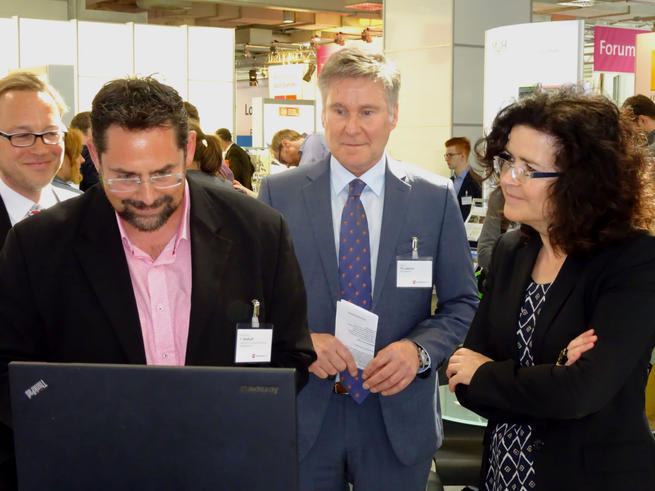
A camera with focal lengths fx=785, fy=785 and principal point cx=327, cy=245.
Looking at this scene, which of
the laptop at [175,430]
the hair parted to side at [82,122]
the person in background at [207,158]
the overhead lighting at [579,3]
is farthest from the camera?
the overhead lighting at [579,3]

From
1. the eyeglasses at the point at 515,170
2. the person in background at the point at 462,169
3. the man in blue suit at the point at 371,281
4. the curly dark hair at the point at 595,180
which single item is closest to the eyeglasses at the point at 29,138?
the man in blue suit at the point at 371,281

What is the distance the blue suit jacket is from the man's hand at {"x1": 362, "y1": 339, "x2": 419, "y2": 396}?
0.20 ft

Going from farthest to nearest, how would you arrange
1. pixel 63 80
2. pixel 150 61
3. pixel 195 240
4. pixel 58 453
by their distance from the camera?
pixel 150 61 → pixel 63 80 → pixel 195 240 → pixel 58 453

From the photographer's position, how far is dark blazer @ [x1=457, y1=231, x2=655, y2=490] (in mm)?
1732

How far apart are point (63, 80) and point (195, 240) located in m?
5.39

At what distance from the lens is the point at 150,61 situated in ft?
40.6

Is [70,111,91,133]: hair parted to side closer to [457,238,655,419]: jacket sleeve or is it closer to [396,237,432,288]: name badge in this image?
[396,237,432,288]: name badge

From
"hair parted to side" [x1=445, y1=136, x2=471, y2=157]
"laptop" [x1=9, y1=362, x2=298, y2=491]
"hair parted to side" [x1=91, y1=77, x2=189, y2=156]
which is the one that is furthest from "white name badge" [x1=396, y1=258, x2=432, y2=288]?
"hair parted to side" [x1=445, y1=136, x2=471, y2=157]

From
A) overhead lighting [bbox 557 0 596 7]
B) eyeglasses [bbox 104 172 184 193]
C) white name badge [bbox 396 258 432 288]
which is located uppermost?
overhead lighting [bbox 557 0 596 7]

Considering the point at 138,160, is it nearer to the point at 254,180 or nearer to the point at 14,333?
the point at 14,333

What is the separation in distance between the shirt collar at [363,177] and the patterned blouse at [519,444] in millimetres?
534

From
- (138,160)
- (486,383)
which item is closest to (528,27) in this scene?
(486,383)

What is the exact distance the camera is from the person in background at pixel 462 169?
25.9 feet

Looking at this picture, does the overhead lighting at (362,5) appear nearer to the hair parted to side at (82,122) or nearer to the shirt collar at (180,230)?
the hair parted to side at (82,122)
